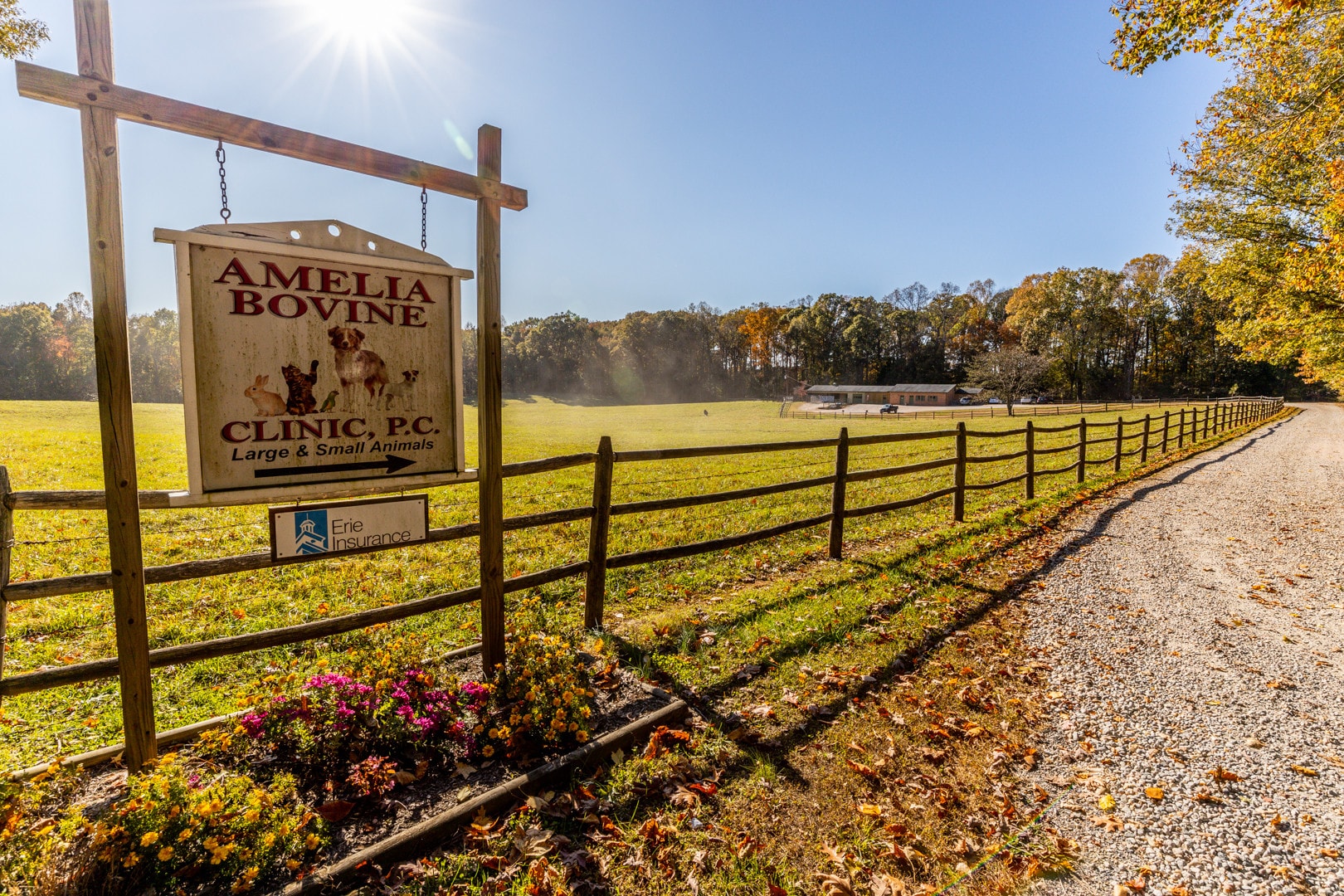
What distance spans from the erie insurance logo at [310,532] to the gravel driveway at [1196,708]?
3839 millimetres

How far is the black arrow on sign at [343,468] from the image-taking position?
9.69ft

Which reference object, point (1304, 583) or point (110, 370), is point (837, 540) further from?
point (110, 370)

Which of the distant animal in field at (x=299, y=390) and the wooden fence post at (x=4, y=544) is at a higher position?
the distant animal in field at (x=299, y=390)

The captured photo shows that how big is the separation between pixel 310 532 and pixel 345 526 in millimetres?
163

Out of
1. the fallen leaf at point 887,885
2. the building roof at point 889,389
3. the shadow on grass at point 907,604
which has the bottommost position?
the fallen leaf at point 887,885

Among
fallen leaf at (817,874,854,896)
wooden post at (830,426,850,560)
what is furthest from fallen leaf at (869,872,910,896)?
wooden post at (830,426,850,560)

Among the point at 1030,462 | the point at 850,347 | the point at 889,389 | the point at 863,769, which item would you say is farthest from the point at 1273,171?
the point at 850,347

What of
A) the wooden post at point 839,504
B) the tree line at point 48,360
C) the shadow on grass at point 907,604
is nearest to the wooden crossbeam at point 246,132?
the shadow on grass at point 907,604

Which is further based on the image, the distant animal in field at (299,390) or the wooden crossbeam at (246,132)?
the distant animal in field at (299,390)

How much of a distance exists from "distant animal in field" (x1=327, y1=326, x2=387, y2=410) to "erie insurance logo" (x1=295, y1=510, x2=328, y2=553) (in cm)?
61

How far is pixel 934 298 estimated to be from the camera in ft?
319

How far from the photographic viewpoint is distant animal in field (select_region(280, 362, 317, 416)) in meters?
2.96

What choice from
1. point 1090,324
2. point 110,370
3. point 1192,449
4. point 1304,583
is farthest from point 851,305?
point 110,370

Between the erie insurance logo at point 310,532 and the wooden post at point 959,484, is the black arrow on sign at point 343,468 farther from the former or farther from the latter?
the wooden post at point 959,484
